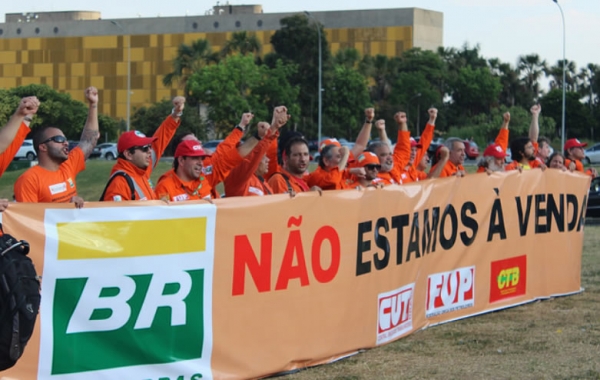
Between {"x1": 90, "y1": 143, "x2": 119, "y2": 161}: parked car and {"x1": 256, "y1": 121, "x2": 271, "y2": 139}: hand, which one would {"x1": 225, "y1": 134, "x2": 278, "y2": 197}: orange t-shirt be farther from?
{"x1": 90, "y1": 143, "x2": 119, "y2": 161}: parked car

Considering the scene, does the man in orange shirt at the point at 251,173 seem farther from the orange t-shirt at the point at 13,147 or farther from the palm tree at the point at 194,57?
the palm tree at the point at 194,57

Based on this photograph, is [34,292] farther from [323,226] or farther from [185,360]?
[323,226]

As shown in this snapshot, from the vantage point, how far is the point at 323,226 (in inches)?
289

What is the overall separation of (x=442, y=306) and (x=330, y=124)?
6929 centimetres

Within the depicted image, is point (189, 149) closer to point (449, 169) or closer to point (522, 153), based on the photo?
point (449, 169)

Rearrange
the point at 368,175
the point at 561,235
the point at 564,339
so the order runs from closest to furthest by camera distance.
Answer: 1. the point at 564,339
2. the point at 368,175
3. the point at 561,235

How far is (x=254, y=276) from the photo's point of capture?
675 cm

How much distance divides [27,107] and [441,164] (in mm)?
5715

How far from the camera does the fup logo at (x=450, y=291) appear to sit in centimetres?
894

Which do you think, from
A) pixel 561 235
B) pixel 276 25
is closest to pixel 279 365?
pixel 561 235

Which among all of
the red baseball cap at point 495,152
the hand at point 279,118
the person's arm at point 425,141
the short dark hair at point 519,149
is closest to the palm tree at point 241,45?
the person's arm at point 425,141

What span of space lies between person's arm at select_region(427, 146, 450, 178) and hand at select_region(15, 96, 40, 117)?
5.54 m

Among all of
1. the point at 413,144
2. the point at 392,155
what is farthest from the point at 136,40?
the point at 392,155

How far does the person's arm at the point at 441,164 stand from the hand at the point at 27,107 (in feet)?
18.2
